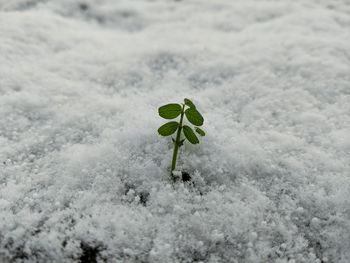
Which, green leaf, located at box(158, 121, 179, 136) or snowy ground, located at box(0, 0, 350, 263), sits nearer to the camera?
snowy ground, located at box(0, 0, 350, 263)

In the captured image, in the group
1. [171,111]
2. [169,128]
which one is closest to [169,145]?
[169,128]

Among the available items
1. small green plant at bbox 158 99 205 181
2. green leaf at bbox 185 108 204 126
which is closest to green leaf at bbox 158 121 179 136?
small green plant at bbox 158 99 205 181

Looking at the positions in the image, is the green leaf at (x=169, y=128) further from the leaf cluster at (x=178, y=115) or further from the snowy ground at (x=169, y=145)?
the snowy ground at (x=169, y=145)

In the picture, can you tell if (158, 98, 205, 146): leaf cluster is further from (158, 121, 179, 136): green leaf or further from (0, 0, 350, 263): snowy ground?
(0, 0, 350, 263): snowy ground

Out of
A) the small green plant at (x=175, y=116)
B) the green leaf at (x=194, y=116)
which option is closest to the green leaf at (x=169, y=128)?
the small green plant at (x=175, y=116)

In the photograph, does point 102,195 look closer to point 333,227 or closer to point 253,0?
point 333,227

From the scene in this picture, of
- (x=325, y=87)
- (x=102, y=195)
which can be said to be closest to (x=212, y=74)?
(x=325, y=87)

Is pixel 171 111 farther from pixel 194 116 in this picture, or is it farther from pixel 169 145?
pixel 169 145

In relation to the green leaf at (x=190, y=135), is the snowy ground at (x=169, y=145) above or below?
below
